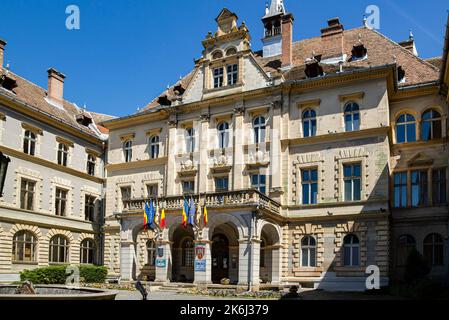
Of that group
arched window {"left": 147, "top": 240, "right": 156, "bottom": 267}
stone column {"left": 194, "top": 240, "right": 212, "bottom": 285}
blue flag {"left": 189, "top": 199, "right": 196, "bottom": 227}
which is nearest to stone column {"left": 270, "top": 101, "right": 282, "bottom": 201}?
blue flag {"left": 189, "top": 199, "right": 196, "bottom": 227}

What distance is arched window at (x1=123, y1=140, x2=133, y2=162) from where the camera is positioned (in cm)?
3822

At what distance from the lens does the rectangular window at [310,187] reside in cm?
3039

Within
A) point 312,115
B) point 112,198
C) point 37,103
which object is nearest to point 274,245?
point 312,115

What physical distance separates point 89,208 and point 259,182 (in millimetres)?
15477

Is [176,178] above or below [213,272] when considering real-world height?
above

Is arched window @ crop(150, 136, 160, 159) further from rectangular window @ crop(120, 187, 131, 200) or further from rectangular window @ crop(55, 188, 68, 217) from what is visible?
rectangular window @ crop(55, 188, 68, 217)

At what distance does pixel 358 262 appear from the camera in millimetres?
28250

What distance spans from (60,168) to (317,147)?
1891cm

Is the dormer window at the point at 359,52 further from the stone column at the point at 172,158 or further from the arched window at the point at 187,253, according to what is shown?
the arched window at the point at 187,253

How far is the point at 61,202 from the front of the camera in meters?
37.2

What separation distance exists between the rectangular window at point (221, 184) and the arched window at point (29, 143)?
13029 millimetres

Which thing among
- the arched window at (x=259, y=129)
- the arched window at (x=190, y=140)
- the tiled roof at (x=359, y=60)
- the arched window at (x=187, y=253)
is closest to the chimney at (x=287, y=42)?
the tiled roof at (x=359, y=60)
